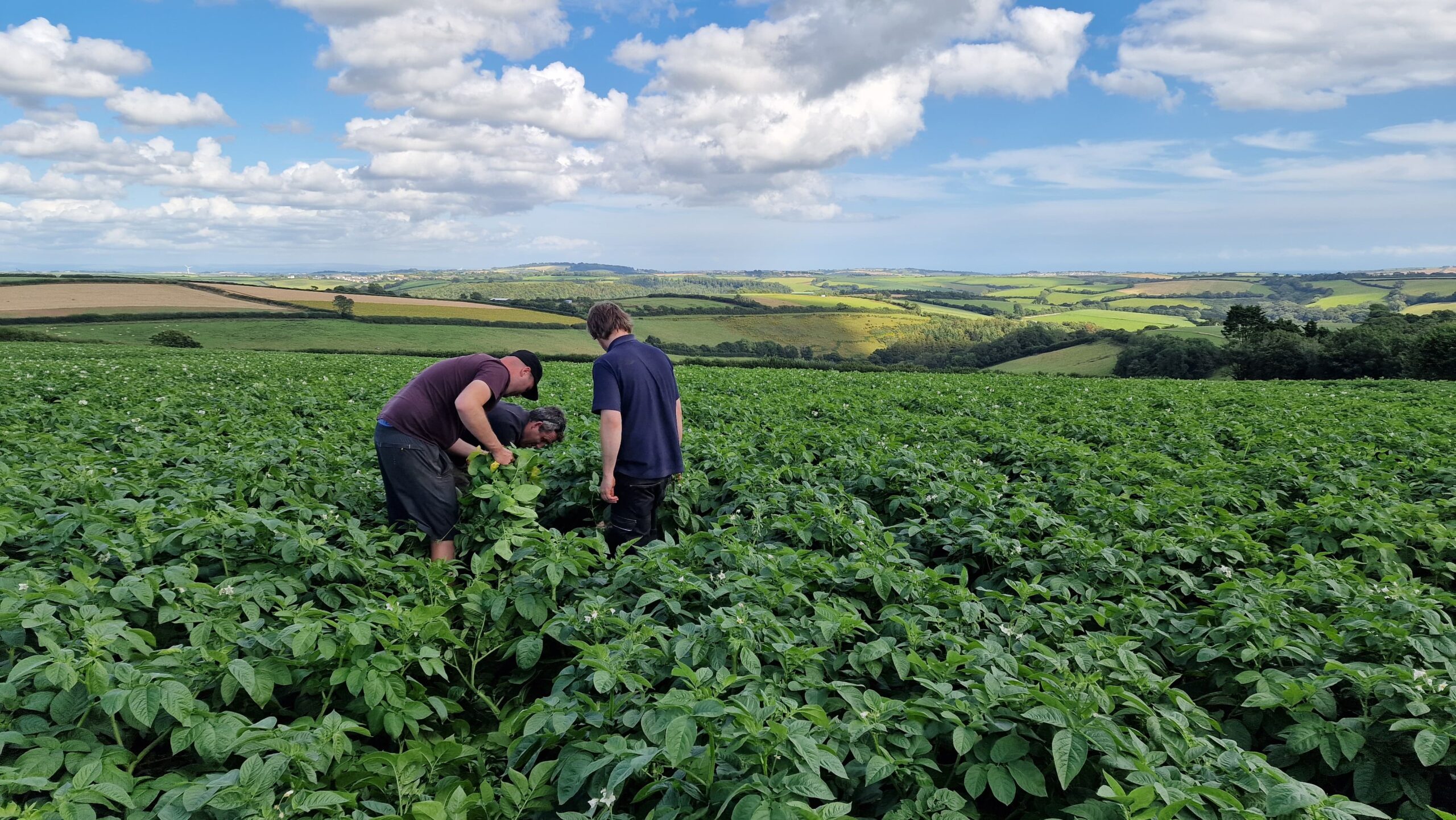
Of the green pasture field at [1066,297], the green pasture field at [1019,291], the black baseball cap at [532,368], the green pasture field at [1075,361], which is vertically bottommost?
the green pasture field at [1075,361]

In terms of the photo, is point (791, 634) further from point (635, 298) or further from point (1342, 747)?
point (635, 298)

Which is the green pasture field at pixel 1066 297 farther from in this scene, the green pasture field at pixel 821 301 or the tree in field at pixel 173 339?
the tree in field at pixel 173 339

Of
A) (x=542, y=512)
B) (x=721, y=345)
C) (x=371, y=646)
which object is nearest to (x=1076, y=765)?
(x=371, y=646)

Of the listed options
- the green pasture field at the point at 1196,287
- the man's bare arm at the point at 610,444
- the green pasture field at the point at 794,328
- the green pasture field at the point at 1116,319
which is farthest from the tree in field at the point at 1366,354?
the green pasture field at the point at 1196,287

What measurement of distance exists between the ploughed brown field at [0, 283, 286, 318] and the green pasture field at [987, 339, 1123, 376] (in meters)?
74.6

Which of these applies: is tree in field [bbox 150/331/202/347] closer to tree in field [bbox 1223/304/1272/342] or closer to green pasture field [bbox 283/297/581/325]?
green pasture field [bbox 283/297/581/325]

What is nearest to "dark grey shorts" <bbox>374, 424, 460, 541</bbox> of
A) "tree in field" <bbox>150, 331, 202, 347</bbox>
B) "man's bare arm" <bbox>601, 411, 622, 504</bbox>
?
"man's bare arm" <bbox>601, 411, 622, 504</bbox>

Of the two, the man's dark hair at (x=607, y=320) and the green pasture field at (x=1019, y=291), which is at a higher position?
the green pasture field at (x=1019, y=291)

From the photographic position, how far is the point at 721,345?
72125 millimetres

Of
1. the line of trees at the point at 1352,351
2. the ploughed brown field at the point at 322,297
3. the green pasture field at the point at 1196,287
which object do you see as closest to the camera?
the line of trees at the point at 1352,351

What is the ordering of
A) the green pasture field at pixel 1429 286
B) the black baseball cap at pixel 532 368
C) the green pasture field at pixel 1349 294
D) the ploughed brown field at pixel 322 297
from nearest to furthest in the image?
1. the black baseball cap at pixel 532 368
2. the ploughed brown field at pixel 322 297
3. the green pasture field at pixel 1429 286
4. the green pasture field at pixel 1349 294

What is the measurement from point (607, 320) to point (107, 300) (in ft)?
273

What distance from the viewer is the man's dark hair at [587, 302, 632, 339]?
6.01 meters

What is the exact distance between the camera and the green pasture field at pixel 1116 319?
92688mm
